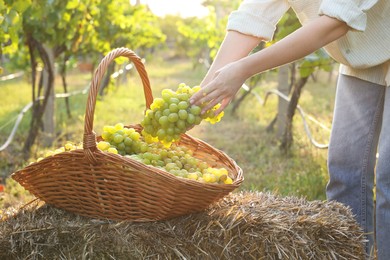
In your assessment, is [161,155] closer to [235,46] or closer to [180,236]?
[180,236]

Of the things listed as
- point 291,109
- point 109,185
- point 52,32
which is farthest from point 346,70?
point 52,32

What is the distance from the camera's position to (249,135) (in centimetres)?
673

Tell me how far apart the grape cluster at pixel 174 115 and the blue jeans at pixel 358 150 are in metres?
0.71

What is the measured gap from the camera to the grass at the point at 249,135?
4.25m

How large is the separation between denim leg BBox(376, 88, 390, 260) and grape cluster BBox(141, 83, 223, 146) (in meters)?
0.69

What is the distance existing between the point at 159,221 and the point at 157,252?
14 centimetres

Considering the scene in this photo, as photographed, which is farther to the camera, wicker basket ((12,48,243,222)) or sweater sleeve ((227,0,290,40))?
sweater sleeve ((227,0,290,40))

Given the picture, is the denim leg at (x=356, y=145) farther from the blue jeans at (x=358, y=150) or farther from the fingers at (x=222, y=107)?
the fingers at (x=222, y=107)

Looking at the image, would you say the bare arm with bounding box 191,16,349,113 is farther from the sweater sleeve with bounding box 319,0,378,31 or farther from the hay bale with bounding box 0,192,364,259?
the hay bale with bounding box 0,192,364,259

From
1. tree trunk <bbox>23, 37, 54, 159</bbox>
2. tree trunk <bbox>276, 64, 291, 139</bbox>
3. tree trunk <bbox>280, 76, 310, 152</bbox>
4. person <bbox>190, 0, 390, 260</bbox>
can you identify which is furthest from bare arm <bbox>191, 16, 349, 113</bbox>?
tree trunk <bbox>276, 64, 291, 139</bbox>

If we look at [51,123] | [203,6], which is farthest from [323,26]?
[203,6]

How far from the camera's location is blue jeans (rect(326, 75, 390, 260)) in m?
2.52

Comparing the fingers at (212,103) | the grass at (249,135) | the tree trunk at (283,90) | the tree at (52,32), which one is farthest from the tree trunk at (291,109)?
the fingers at (212,103)

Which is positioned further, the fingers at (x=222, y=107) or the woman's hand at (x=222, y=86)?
the fingers at (x=222, y=107)
